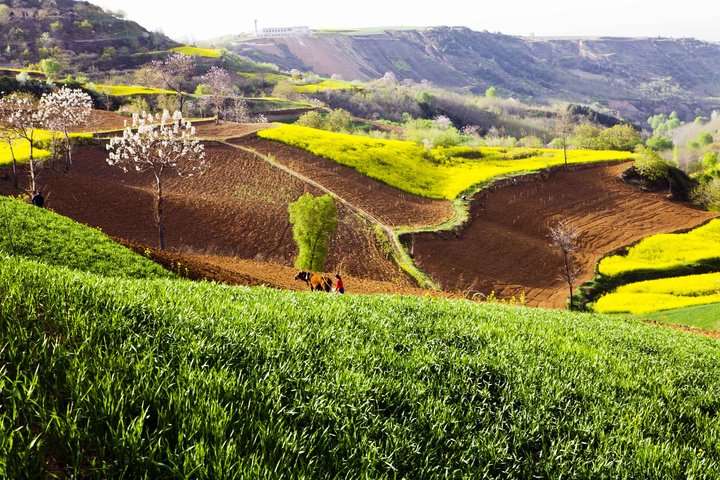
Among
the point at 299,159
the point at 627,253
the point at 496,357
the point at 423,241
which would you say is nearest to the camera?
the point at 496,357

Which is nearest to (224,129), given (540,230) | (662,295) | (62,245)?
(540,230)

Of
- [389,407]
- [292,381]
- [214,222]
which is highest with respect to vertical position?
[292,381]

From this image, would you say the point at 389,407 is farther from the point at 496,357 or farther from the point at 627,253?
the point at 627,253

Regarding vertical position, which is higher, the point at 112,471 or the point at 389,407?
the point at 112,471

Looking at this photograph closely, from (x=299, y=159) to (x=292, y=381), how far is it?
59682mm

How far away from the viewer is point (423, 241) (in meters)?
46.2

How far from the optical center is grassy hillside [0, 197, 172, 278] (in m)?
15.8

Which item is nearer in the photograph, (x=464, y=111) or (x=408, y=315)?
(x=408, y=315)

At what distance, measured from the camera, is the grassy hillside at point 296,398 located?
286 cm

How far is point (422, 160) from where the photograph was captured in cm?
7475

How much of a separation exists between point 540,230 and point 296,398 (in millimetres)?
56232

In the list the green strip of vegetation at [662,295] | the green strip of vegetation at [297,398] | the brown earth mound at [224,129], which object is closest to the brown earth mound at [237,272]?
→ the green strip of vegetation at [297,398]

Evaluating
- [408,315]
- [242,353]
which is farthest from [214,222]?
[242,353]

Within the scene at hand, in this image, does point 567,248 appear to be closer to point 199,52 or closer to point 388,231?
point 388,231
